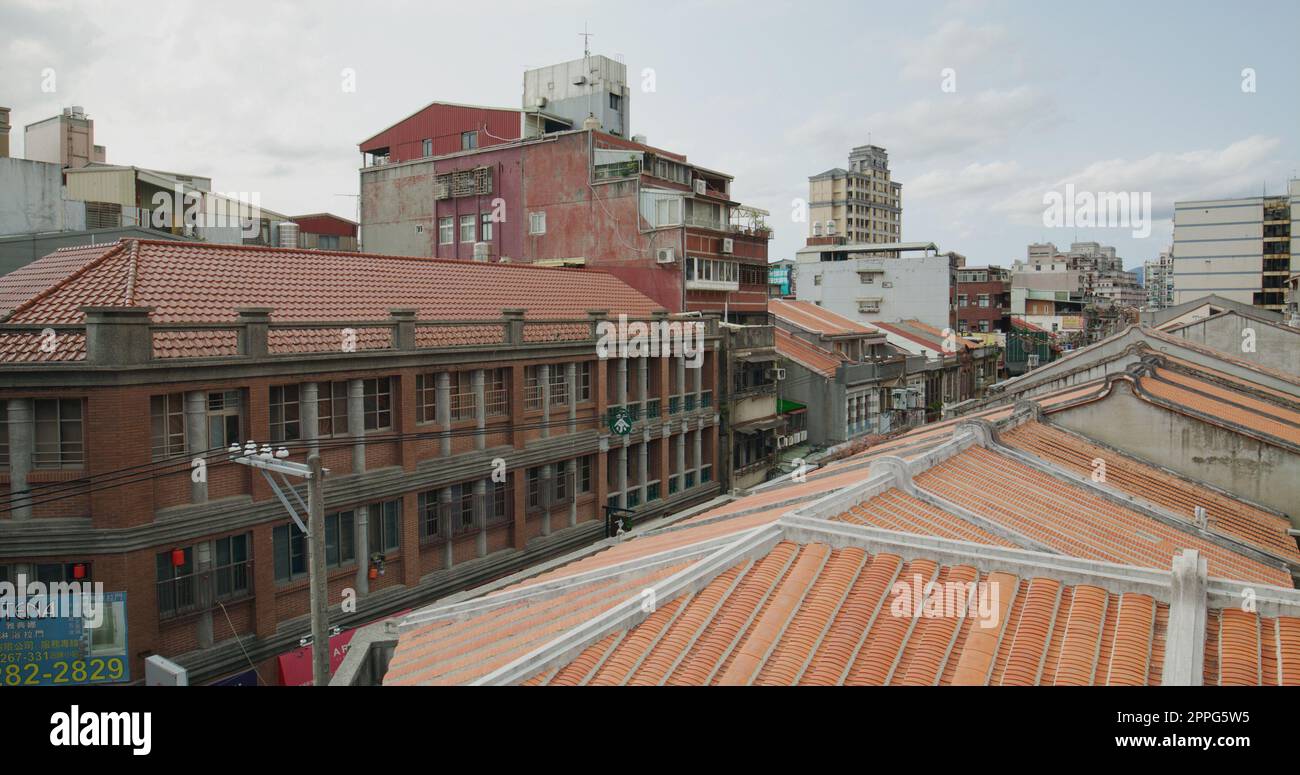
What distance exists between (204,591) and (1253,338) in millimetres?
49403

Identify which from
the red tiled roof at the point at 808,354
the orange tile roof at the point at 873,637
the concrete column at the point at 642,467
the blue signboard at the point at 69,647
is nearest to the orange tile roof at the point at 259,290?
the blue signboard at the point at 69,647

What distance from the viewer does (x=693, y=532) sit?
57.0 feet

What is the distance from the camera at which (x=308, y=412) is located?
2208cm

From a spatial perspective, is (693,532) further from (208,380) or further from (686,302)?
(686,302)

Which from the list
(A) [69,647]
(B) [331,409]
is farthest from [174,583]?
(B) [331,409]

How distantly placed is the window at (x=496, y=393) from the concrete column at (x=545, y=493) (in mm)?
2969

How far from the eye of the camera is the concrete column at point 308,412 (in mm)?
22047

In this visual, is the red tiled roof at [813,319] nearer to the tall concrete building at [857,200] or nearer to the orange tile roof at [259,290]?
the orange tile roof at [259,290]

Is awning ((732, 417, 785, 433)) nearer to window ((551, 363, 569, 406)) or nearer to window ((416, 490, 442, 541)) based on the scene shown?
window ((551, 363, 569, 406))

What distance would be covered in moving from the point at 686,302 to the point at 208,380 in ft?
83.6

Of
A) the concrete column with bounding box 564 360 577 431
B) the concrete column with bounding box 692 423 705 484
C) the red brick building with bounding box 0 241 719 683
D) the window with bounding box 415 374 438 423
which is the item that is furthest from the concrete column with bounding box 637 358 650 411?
the window with bounding box 415 374 438 423

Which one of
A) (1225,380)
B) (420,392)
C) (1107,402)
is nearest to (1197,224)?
(1225,380)

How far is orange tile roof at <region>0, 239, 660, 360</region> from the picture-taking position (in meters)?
20.2

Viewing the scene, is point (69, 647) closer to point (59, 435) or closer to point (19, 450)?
point (19, 450)
